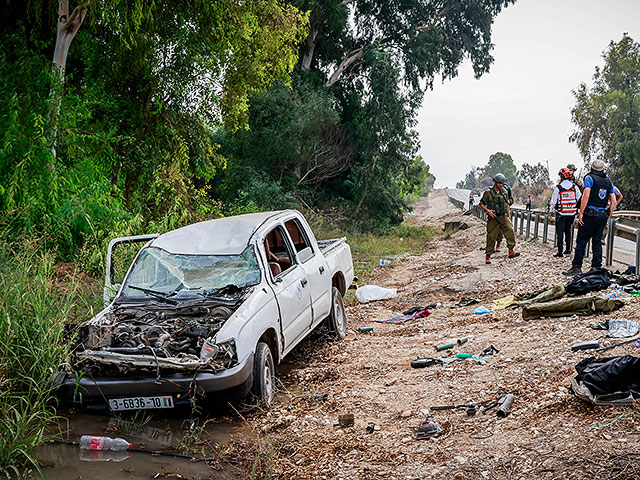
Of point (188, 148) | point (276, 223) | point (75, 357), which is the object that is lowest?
point (75, 357)

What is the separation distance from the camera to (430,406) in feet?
18.4

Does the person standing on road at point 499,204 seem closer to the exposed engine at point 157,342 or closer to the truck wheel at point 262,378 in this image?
the truck wheel at point 262,378

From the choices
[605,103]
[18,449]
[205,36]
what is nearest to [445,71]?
[205,36]

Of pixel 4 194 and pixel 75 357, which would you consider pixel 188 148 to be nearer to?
pixel 4 194

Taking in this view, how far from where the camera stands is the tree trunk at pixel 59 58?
10.9 meters

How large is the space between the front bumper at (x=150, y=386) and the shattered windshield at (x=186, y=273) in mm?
1380

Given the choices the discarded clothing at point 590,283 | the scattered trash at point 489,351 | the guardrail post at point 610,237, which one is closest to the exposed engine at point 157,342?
the scattered trash at point 489,351

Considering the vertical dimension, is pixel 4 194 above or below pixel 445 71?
below

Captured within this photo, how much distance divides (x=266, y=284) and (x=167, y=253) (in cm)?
142

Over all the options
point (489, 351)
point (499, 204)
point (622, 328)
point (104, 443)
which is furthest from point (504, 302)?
point (104, 443)

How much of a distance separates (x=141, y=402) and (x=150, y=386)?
20cm

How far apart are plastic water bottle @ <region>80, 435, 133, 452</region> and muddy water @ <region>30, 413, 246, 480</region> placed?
0.21 feet

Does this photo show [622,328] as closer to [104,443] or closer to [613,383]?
[613,383]

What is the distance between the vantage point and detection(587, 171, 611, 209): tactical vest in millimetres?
10297
